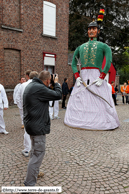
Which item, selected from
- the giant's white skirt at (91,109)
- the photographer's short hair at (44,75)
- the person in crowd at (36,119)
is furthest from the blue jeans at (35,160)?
the giant's white skirt at (91,109)

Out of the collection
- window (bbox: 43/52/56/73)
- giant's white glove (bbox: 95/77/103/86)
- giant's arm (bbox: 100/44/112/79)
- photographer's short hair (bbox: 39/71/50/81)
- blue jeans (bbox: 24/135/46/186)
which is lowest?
blue jeans (bbox: 24/135/46/186)

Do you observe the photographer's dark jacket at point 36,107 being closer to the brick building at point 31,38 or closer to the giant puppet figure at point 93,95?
the giant puppet figure at point 93,95

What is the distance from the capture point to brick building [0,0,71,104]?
1113 centimetres

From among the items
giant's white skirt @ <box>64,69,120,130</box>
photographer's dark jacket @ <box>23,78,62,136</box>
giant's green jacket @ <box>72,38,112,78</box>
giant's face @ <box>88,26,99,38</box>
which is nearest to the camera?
photographer's dark jacket @ <box>23,78,62,136</box>

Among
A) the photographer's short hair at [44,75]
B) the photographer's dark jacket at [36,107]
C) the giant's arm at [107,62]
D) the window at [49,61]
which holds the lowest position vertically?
the photographer's dark jacket at [36,107]

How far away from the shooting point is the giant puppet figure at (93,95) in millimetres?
5656

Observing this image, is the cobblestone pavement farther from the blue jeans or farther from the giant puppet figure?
the giant puppet figure

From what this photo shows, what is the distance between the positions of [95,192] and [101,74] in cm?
373

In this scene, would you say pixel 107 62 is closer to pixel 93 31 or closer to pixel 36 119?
pixel 93 31

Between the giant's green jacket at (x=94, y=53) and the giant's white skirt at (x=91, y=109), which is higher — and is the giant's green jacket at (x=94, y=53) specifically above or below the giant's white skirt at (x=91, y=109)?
above

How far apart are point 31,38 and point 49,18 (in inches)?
83.8

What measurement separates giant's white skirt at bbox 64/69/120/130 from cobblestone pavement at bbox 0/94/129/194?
0.39 metres

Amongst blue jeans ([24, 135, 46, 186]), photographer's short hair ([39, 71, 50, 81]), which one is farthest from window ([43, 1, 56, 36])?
blue jeans ([24, 135, 46, 186])

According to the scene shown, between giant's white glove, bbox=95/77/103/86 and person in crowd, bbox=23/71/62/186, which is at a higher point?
giant's white glove, bbox=95/77/103/86
